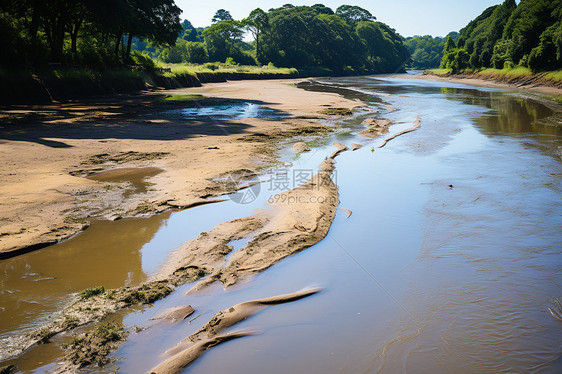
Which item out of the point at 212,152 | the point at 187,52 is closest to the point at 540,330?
the point at 212,152

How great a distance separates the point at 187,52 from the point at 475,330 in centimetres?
8027

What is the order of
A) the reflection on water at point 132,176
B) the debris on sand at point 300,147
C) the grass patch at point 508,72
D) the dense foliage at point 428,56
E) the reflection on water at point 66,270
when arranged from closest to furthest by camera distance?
the reflection on water at point 66,270, the reflection on water at point 132,176, the debris on sand at point 300,147, the grass patch at point 508,72, the dense foliage at point 428,56

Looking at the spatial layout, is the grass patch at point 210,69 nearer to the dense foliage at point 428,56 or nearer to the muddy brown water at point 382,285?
the muddy brown water at point 382,285

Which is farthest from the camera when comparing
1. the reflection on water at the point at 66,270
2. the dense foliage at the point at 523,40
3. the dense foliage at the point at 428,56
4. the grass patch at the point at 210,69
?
the dense foliage at the point at 428,56

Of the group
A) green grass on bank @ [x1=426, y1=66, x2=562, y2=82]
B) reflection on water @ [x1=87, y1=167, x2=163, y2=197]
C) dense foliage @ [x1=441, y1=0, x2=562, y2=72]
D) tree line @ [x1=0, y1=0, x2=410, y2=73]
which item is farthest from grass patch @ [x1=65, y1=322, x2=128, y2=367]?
dense foliage @ [x1=441, y1=0, x2=562, y2=72]

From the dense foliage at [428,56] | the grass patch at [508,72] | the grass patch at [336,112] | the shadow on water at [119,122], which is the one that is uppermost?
the dense foliage at [428,56]

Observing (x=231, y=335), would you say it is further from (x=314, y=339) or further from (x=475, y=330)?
(x=475, y=330)

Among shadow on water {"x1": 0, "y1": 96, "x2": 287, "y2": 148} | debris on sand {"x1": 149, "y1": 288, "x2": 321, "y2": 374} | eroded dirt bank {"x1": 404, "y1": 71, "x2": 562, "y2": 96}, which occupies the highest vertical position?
eroded dirt bank {"x1": 404, "y1": 71, "x2": 562, "y2": 96}

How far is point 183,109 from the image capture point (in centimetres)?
2153

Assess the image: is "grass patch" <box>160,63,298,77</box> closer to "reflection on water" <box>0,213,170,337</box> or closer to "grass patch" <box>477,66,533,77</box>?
"grass patch" <box>477,66,533,77</box>

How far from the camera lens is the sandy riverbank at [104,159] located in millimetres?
6438

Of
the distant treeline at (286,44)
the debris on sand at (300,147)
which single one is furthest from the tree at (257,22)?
the debris on sand at (300,147)

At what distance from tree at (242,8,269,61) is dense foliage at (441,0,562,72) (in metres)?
39.9

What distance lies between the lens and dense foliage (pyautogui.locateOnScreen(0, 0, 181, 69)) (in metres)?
22.7
